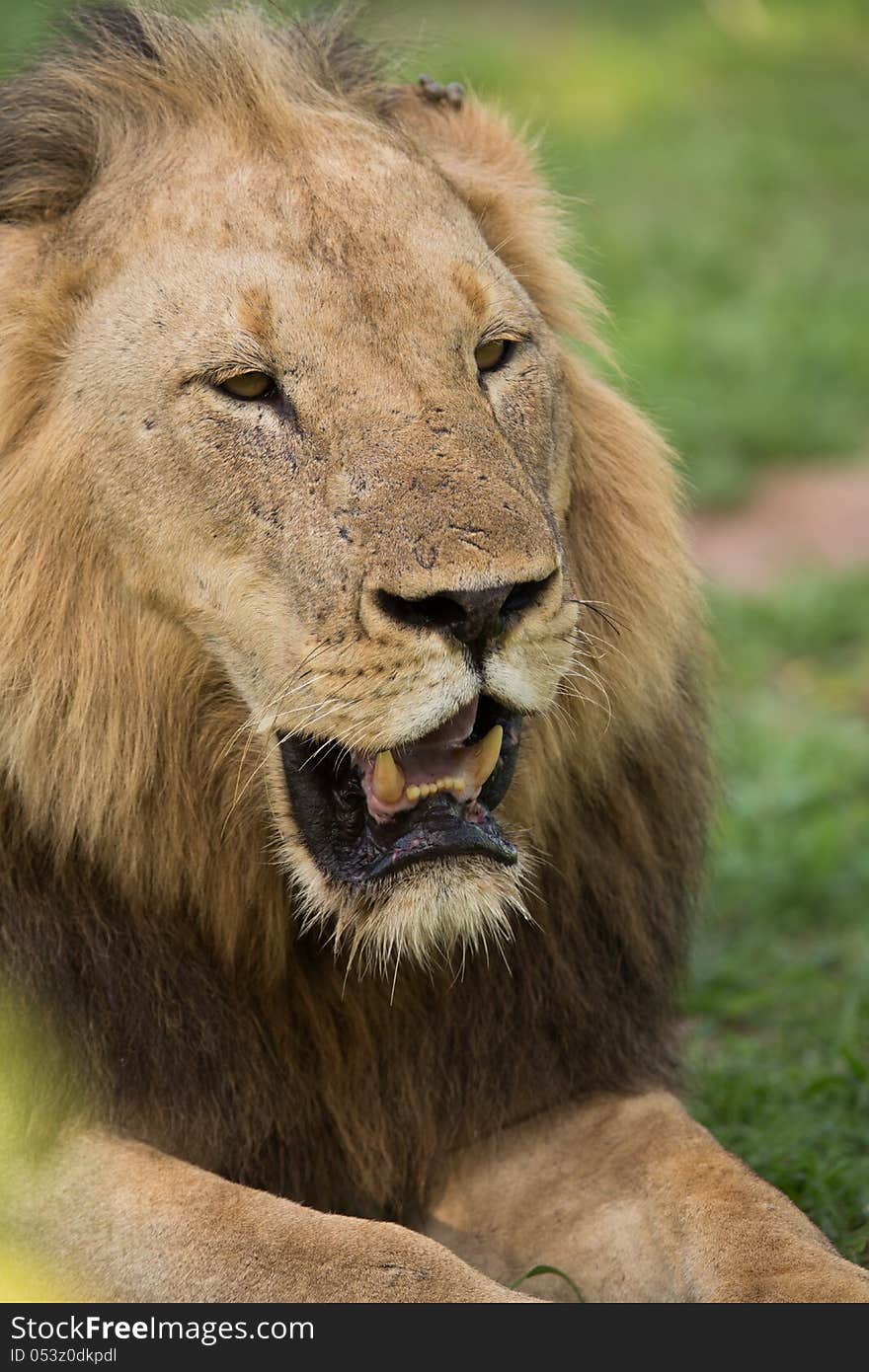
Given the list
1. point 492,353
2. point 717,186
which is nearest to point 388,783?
point 492,353

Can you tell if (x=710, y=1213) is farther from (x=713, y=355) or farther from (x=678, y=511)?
(x=713, y=355)

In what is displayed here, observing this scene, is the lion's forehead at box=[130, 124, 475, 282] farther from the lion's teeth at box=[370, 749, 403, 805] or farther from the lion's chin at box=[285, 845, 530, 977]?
the lion's chin at box=[285, 845, 530, 977]

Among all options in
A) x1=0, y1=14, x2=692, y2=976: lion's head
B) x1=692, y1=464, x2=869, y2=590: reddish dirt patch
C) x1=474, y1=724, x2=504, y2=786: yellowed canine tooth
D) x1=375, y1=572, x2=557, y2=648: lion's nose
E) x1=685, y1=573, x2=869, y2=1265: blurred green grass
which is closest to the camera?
x1=375, y1=572, x2=557, y2=648: lion's nose

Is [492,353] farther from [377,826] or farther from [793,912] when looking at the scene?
[793,912]

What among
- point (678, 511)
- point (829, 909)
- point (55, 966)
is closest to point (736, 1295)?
point (55, 966)

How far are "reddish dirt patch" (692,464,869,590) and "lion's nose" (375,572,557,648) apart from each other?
480cm

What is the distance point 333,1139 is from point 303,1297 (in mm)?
539

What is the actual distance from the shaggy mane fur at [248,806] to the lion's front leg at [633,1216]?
7 centimetres

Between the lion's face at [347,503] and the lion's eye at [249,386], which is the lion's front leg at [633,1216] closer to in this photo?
the lion's face at [347,503]

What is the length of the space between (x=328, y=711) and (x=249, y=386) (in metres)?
0.54

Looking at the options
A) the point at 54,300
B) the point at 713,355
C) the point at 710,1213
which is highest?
the point at 713,355

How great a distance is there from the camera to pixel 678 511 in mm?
3559

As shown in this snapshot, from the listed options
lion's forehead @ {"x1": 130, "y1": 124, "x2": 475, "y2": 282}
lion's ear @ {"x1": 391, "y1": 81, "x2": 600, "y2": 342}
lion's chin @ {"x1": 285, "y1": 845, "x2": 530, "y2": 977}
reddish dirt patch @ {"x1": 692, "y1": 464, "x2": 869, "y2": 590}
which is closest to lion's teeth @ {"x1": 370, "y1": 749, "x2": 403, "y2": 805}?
lion's chin @ {"x1": 285, "y1": 845, "x2": 530, "y2": 977}

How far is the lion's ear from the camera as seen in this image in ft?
11.3
